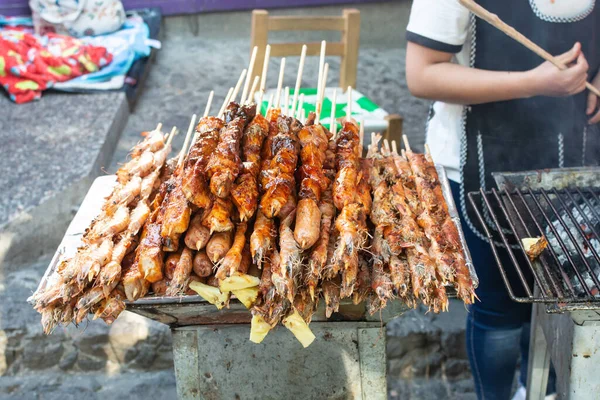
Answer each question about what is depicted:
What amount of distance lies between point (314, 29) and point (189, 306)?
3731 mm

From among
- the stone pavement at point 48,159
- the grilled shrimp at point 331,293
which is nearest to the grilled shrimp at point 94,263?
the grilled shrimp at point 331,293

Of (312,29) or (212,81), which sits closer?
(312,29)

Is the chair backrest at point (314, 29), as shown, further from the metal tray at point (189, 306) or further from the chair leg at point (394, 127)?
the metal tray at point (189, 306)

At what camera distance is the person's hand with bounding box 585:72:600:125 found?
2951mm

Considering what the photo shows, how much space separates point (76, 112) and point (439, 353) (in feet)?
14.5

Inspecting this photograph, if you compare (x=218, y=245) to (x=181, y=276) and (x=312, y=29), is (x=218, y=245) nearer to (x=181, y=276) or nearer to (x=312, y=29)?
(x=181, y=276)

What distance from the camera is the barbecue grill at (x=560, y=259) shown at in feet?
6.88

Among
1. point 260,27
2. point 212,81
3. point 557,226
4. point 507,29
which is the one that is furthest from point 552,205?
point 212,81

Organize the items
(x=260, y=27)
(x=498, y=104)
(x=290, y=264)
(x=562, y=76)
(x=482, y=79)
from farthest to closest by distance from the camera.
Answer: (x=260, y=27) < (x=498, y=104) < (x=482, y=79) < (x=562, y=76) < (x=290, y=264)

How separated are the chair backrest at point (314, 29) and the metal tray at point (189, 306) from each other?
2.83 metres

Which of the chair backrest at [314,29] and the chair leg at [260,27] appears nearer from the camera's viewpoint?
the chair leg at [260,27]

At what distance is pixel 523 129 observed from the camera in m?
2.97

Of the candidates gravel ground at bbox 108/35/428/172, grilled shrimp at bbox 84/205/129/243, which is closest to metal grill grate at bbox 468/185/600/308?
grilled shrimp at bbox 84/205/129/243

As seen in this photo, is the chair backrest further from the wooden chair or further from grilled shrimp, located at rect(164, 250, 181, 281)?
grilled shrimp, located at rect(164, 250, 181, 281)
